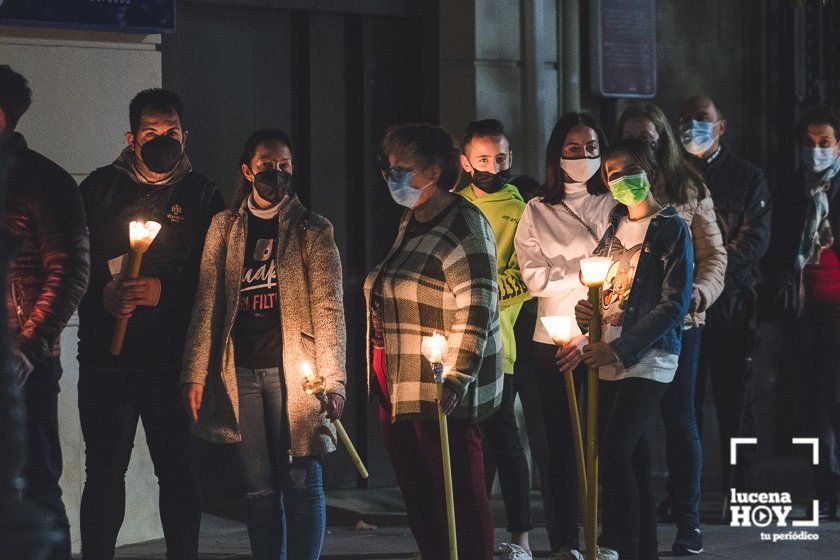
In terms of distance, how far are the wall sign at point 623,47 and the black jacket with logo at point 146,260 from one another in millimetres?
3867

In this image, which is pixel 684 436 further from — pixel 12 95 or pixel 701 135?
pixel 12 95

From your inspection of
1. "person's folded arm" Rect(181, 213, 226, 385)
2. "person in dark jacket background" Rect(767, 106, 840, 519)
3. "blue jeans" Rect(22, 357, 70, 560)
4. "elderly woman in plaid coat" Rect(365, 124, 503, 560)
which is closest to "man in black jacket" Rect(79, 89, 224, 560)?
"person's folded arm" Rect(181, 213, 226, 385)

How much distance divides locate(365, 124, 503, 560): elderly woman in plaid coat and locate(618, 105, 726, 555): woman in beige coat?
5.12 feet

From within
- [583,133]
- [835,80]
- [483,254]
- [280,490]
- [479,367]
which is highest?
[835,80]

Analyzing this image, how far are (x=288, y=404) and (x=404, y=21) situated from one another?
12.5 ft

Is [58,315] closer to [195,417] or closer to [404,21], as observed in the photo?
[195,417]

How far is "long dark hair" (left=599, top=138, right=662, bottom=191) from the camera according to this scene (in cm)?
677

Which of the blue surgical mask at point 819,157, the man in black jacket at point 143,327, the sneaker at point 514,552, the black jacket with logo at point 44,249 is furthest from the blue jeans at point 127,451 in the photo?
the blue surgical mask at point 819,157

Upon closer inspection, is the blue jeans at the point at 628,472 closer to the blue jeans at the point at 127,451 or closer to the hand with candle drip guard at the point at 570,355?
the hand with candle drip guard at the point at 570,355

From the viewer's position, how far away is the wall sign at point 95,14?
764cm

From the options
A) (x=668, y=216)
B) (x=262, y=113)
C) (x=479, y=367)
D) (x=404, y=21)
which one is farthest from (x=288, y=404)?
(x=404, y=21)

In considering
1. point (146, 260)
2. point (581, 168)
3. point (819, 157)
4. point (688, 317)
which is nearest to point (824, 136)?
point (819, 157)

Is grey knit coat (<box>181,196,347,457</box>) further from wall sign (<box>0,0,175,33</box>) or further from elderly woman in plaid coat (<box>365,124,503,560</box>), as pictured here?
wall sign (<box>0,0,175,33</box>)

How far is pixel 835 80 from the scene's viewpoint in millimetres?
10852
